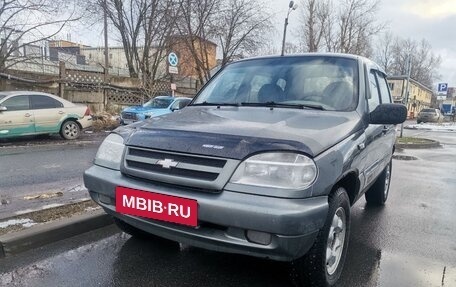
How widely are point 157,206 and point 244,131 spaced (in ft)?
2.53

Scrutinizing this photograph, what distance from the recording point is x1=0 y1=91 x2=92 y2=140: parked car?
10742 millimetres

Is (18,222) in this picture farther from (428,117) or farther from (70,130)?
(428,117)

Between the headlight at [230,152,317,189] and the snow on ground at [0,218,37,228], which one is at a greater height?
the headlight at [230,152,317,189]

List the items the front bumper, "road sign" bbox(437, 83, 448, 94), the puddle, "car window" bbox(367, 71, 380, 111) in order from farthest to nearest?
"road sign" bbox(437, 83, 448, 94) → the puddle → "car window" bbox(367, 71, 380, 111) → the front bumper

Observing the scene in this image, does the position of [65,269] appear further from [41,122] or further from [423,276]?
[41,122]

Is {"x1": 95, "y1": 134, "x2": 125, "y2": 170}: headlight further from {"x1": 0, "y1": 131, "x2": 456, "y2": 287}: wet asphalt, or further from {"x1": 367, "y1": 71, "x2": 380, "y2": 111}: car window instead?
{"x1": 367, "y1": 71, "x2": 380, "y2": 111}: car window

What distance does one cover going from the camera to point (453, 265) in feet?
11.6

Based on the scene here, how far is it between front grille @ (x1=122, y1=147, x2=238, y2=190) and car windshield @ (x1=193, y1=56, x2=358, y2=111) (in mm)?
1261

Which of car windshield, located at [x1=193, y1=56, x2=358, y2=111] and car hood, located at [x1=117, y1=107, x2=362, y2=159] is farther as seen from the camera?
car windshield, located at [x1=193, y1=56, x2=358, y2=111]

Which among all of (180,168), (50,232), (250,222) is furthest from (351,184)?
(50,232)

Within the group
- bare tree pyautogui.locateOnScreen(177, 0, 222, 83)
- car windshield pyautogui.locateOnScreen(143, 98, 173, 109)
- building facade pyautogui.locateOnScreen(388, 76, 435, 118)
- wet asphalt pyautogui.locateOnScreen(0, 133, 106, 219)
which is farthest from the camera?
building facade pyautogui.locateOnScreen(388, 76, 435, 118)

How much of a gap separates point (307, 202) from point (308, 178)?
0.15 metres

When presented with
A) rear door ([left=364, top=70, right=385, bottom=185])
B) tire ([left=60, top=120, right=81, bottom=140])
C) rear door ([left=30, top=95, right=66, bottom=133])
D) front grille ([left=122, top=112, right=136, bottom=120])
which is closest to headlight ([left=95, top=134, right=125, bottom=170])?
rear door ([left=364, top=70, right=385, bottom=185])

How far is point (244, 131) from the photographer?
105 inches
